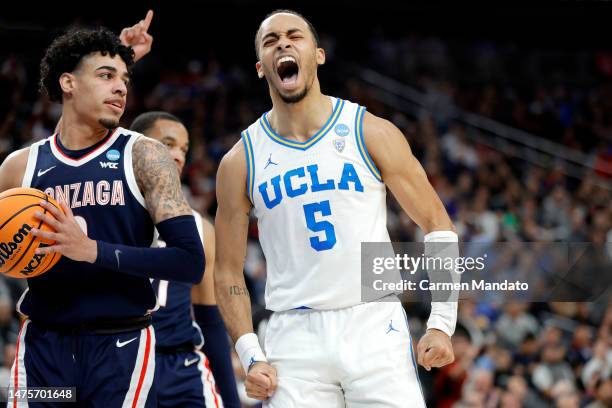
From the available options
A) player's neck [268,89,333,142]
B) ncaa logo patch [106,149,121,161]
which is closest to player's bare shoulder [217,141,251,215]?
player's neck [268,89,333,142]

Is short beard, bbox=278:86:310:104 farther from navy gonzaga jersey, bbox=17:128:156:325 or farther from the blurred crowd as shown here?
the blurred crowd

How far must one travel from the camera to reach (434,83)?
641 inches

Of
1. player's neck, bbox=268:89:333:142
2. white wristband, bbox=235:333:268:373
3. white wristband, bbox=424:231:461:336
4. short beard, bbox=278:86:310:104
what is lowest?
white wristband, bbox=235:333:268:373

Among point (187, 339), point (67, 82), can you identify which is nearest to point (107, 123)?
point (67, 82)

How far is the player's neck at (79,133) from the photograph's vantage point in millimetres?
3701

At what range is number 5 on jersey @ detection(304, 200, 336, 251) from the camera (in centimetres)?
375

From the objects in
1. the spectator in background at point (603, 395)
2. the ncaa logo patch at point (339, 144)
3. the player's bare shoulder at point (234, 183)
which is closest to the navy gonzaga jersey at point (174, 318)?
the player's bare shoulder at point (234, 183)

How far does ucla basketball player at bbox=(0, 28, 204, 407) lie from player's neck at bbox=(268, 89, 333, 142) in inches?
24.4

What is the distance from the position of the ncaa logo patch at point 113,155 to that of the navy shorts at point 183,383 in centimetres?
143

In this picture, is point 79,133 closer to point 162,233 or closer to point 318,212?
point 162,233

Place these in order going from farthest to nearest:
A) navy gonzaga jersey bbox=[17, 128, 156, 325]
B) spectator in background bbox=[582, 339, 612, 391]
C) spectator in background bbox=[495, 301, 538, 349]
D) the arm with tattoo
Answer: spectator in background bbox=[495, 301, 538, 349]
spectator in background bbox=[582, 339, 612, 391]
navy gonzaga jersey bbox=[17, 128, 156, 325]
the arm with tattoo

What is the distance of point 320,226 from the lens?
12.3 ft

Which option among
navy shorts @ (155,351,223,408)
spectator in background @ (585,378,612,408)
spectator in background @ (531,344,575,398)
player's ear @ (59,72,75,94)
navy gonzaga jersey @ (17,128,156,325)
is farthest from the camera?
spectator in background @ (531,344,575,398)

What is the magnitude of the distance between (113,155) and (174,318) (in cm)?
139
